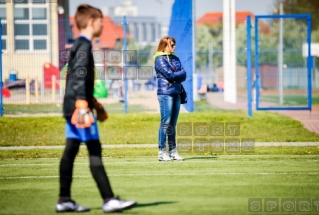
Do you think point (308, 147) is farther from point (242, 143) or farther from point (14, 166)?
point (14, 166)

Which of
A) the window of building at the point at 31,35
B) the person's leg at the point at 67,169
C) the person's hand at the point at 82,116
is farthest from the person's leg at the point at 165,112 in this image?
the window of building at the point at 31,35

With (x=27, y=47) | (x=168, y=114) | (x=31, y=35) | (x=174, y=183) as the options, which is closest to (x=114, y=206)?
(x=174, y=183)

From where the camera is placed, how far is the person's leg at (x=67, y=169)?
762 centimetres

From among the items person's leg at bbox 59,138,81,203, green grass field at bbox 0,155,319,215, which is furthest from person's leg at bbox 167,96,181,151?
person's leg at bbox 59,138,81,203

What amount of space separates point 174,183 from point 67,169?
2.32 m

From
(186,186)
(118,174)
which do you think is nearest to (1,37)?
(118,174)

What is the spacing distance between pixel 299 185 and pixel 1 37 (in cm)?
1330

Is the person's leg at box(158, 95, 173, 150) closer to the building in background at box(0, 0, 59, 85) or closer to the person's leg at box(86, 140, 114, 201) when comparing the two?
the person's leg at box(86, 140, 114, 201)

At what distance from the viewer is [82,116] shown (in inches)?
291

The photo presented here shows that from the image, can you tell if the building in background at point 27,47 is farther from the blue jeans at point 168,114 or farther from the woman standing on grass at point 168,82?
the blue jeans at point 168,114

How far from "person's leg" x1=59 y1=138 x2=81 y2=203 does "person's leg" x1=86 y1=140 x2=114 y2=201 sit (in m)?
0.16

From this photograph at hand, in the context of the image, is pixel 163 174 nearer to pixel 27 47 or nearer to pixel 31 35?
pixel 27 47

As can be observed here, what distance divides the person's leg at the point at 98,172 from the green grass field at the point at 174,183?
236 millimetres

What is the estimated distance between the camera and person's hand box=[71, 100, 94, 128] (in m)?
7.38
